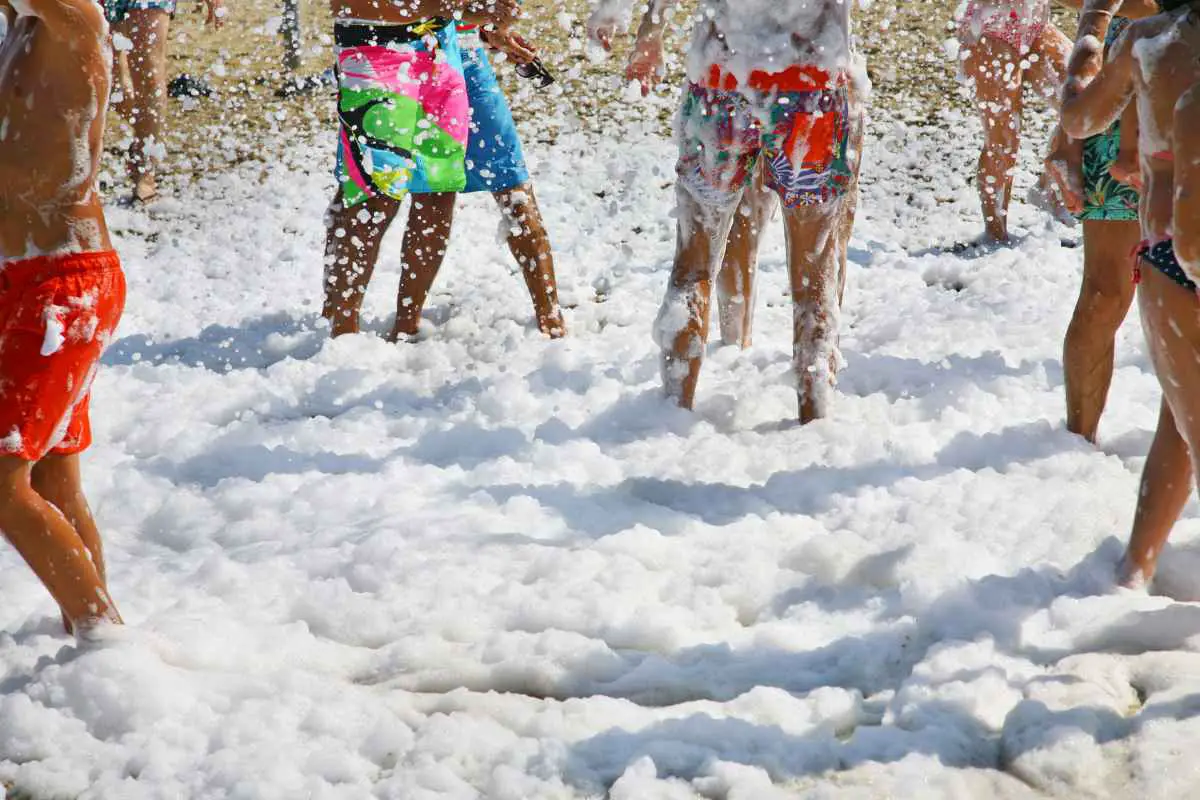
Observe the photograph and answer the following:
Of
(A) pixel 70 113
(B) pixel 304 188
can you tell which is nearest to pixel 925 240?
(B) pixel 304 188

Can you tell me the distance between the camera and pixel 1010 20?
5559 millimetres

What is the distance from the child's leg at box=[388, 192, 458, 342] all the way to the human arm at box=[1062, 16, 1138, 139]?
239 centimetres

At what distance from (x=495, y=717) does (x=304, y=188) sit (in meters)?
4.66

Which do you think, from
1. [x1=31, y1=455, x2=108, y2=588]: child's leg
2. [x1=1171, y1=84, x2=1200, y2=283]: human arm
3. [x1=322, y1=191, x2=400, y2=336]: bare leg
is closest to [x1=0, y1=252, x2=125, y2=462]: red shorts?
[x1=31, y1=455, x2=108, y2=588]: child's leg

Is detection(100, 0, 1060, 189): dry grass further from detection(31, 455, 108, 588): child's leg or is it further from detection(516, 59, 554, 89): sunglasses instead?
detection(31, 455, 108, 588): child's leg

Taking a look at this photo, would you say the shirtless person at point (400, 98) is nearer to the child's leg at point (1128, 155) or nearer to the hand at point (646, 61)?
the hand at point (646, 61)

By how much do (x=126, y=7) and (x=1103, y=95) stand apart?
17.5 feet

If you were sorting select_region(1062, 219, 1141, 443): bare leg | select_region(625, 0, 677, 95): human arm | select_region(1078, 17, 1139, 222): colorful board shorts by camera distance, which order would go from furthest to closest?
1. select_region(625, 0, 677, 95): human arm
2. select_region(1062, 219, 1141, 443): bare leg
3. select_region(1078, 17, 1139, 222): colorful board shorts

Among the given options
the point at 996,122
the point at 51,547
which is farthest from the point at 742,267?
the point at 51,547

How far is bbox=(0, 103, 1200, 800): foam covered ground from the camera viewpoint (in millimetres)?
2297

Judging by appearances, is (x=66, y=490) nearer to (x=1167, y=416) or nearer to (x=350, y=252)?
(x=350, y=252)

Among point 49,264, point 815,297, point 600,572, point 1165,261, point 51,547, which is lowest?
point 600,572

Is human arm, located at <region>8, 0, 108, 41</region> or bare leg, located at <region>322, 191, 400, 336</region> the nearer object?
human arm, located at <region>8, 0, 108, 41</region>

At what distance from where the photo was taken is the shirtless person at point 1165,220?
2375 mm
